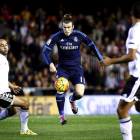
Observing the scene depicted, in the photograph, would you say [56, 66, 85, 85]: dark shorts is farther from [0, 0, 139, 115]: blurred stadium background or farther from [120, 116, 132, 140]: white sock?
[0, 0, 139, 115]: blurred stadium background

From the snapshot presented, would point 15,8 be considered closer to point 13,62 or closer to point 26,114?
point 13,62

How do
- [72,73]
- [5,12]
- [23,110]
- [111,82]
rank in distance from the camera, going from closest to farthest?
[23,110] < [72,73] < [111,82] < [5,12]

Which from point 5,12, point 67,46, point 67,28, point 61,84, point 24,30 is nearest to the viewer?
point 61,84

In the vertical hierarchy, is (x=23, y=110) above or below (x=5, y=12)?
below

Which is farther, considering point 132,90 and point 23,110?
point 23,110

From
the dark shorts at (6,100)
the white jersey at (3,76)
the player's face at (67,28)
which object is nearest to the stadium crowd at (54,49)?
the player's face at (67,28)

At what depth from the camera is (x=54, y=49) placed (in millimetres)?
17500

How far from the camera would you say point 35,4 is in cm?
2225

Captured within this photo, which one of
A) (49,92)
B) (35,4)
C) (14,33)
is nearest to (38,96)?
(49,92)

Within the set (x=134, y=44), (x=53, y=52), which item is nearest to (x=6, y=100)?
(x=134, y=44)

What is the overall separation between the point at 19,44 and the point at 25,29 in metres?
1.29

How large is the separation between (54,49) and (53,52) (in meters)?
0.18

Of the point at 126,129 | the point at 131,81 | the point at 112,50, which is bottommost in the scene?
the point at 126,129

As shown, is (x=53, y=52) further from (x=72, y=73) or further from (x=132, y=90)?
(x=132, y=90)
